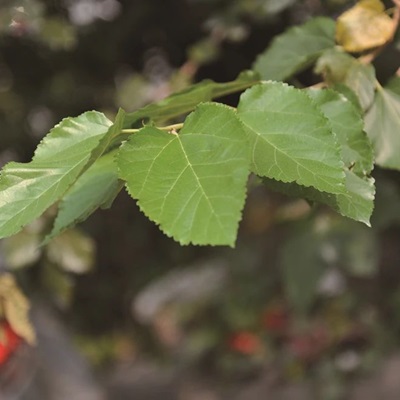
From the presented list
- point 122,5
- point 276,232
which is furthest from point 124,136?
point 276,232

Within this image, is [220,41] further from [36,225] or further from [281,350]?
[281,350]

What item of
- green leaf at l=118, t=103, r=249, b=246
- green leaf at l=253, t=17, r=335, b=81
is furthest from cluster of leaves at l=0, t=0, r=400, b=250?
green leaf at l=253, t=17, r=335, b=81

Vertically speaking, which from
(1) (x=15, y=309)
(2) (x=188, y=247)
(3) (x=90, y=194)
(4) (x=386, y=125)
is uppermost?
(3) (x=90, y=194)

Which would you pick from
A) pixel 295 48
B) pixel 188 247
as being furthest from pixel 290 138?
pixel 188 247

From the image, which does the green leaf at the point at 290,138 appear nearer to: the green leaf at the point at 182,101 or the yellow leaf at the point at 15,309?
the green leaf at the point at 182,101

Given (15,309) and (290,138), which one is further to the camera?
(15,309)

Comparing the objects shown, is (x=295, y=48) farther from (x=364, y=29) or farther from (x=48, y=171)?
(x=48, y=171)

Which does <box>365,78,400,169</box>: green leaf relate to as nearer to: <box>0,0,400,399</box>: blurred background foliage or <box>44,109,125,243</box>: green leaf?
<box>0,0,400,399</box>: blurred background foliage
